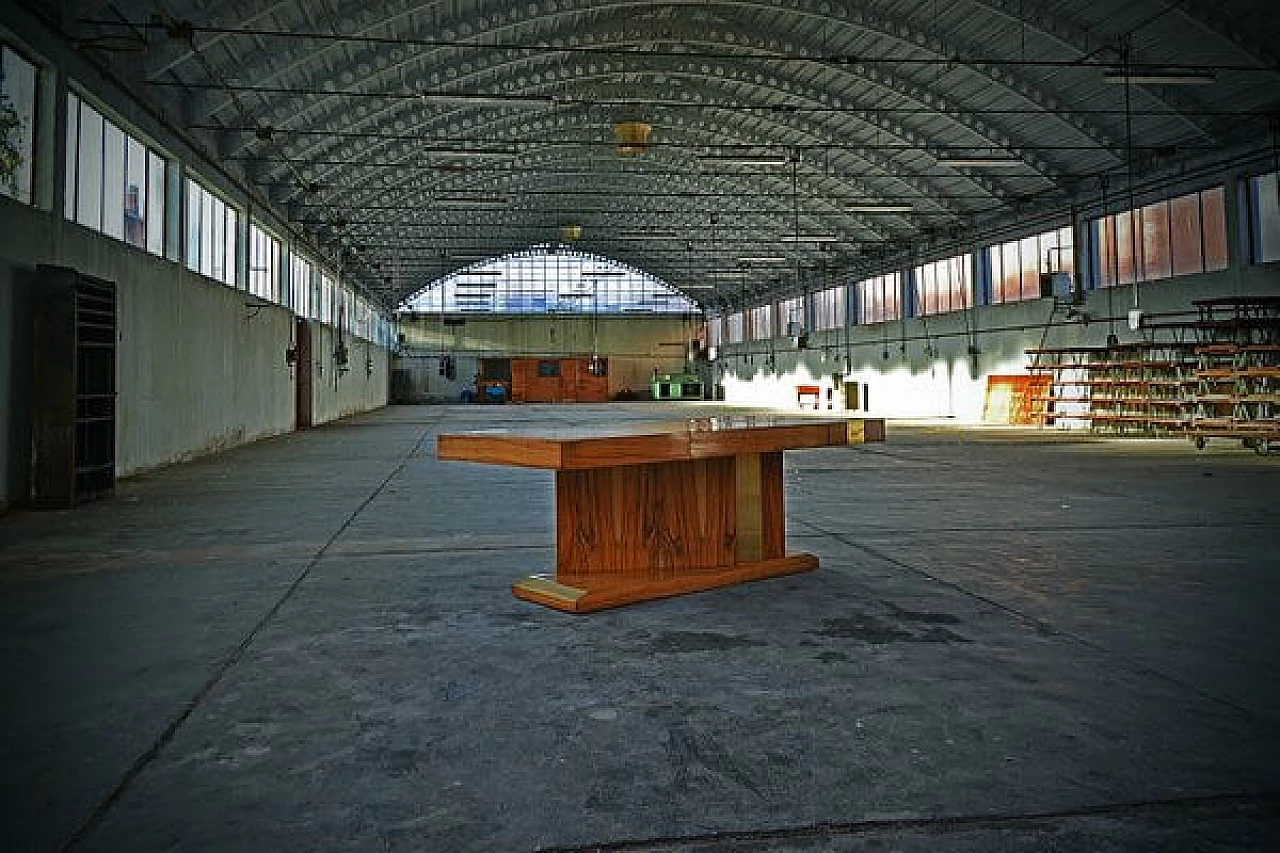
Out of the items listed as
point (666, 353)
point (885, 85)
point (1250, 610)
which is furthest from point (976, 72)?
point (666, 353)

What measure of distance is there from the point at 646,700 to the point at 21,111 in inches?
330

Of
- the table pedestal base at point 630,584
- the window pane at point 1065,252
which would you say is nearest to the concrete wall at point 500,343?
the window pane at point 1065,252

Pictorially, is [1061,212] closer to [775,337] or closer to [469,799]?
[775,337]

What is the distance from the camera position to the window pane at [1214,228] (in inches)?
602

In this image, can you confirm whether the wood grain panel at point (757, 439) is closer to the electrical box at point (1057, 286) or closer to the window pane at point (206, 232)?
the window pane at point (206, 232)

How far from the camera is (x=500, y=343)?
43844mm

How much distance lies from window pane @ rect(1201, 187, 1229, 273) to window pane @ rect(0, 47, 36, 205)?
17.8m

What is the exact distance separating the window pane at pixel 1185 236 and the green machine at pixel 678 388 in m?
27.2

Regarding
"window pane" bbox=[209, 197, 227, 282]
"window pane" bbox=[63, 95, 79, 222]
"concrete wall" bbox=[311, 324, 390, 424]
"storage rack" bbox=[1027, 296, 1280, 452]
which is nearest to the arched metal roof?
"window pane" bbox=[63, 95, 79, 222]

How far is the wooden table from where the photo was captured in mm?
3584

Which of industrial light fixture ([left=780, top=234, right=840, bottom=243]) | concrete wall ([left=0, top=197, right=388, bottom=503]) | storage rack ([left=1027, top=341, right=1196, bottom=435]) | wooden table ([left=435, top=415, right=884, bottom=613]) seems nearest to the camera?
wooden table ([left=435, top=415, right=884, bottom=613])

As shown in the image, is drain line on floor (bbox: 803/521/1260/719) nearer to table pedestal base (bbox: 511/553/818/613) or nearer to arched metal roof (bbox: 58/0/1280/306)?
table pedestal base (bbox: 511/553/818/613)

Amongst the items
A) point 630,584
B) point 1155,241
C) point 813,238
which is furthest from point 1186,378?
point 630,584

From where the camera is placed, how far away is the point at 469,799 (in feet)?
6.09
